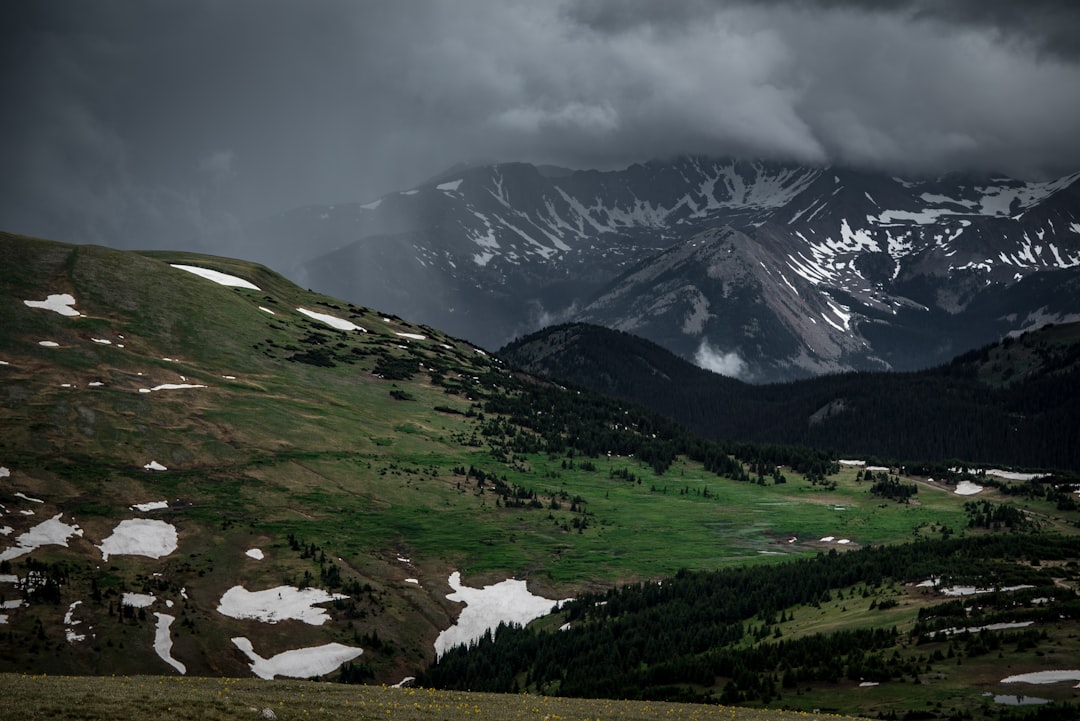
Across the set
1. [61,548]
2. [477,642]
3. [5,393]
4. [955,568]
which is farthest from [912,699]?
[5,393]

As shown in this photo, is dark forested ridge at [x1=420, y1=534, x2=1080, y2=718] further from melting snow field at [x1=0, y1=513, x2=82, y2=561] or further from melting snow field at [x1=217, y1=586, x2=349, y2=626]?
melting snow field at [x1=0, y1=513, x2=82, y2=561]

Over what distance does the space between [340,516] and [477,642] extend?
46.8m

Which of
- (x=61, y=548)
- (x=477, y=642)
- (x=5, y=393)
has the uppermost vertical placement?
(x=5, y=393)

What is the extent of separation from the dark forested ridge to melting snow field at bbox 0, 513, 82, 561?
51.9 m

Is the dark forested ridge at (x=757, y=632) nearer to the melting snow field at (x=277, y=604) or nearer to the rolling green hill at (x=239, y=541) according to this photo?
the rolling green hill at (x=239, y=541)

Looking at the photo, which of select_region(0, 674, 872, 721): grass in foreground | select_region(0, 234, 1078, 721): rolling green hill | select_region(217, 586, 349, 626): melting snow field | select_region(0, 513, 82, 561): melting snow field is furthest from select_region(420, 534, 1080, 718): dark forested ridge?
select_region(0, 513, 82, 561): melting snow field

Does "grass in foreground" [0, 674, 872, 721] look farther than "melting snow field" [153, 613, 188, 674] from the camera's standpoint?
No

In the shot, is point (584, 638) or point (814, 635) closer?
point (814, 635)

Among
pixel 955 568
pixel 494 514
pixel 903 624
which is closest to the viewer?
pixel 903 624

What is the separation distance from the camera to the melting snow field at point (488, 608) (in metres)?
133

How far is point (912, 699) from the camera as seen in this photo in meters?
69.8

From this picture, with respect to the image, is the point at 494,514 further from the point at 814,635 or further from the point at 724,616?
the point at 814,635

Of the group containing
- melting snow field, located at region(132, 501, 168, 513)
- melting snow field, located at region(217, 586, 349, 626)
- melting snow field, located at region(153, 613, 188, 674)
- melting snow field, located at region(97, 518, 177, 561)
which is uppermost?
melting snow field, located at region(132, 501, 168, 513)

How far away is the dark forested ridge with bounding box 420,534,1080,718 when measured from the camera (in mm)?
83000
